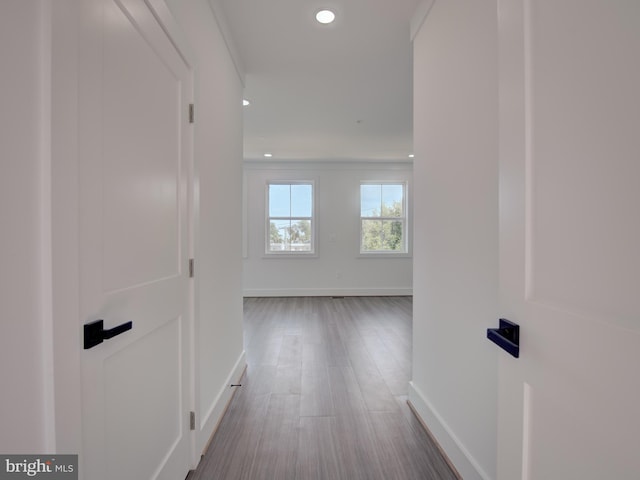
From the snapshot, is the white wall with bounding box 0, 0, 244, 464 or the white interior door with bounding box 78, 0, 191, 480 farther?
the white interior door with bounding box 78, 0, 191, 480

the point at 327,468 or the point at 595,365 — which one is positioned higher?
the point at 595,365

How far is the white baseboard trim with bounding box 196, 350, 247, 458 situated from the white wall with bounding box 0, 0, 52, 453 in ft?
3.55

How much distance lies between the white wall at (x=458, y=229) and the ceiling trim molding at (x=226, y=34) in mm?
1295

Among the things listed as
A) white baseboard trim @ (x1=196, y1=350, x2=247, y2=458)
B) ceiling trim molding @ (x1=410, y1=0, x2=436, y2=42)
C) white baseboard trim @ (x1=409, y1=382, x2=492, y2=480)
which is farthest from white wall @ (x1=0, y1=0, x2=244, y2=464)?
ceiling trim molding @ (x1=410, y1=0, x2=436, y2=42)

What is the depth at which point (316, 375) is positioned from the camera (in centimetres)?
249

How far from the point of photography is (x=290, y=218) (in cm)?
592

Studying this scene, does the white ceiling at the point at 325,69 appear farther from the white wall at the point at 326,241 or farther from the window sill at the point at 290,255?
the window sill at the point at 290,255

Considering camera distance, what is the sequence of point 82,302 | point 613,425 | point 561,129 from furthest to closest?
1. point 82,302
2. point 561,129
3. point 613,425

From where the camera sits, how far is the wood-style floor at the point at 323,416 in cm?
149

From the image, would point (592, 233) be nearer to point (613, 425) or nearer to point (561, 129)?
point (561, 129)

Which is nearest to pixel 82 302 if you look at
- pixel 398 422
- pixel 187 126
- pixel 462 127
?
pixel 187 126

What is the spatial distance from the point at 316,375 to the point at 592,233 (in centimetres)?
230

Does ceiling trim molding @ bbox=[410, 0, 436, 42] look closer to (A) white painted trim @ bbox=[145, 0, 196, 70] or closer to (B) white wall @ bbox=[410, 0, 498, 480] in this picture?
(B) white wall @ bbox=[410, 0, 498, 480]

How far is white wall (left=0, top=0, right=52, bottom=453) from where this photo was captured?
58 cm
